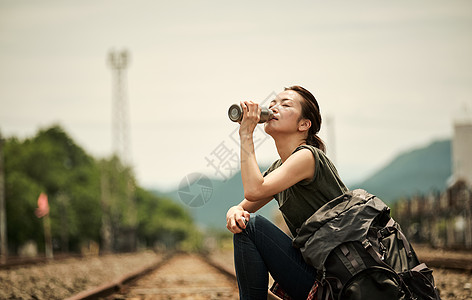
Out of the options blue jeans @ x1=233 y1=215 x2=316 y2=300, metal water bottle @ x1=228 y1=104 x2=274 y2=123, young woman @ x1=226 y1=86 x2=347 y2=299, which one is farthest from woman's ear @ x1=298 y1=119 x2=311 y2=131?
blue jeans @ x1=233 y1=215 x2=316 y2=300

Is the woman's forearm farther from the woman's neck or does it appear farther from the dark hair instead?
the dark hair

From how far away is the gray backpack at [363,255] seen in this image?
227cm

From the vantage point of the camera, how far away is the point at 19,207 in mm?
39750

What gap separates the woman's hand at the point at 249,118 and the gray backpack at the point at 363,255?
0.49m

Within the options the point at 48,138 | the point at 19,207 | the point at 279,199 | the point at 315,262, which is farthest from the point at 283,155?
the point at 48,138

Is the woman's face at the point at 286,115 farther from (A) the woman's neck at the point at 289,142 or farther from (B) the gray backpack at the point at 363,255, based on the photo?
(B) the gray backpack at the point at 363,255

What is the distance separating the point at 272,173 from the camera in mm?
2539

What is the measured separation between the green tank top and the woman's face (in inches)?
7.4

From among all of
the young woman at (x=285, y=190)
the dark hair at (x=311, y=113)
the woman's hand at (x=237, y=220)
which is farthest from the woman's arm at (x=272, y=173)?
the dark hair at (x=311, y=113)

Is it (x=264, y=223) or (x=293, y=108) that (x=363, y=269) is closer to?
(x=264, y=223)

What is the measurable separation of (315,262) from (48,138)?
5462 cm

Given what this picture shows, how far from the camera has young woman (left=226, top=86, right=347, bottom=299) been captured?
2.54 metres

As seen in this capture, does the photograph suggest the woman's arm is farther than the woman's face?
No

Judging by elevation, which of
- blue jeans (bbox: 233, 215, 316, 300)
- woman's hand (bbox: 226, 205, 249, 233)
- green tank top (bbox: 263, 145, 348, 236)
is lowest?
blue jeans (bbox: 233, 215, 316, 300)
